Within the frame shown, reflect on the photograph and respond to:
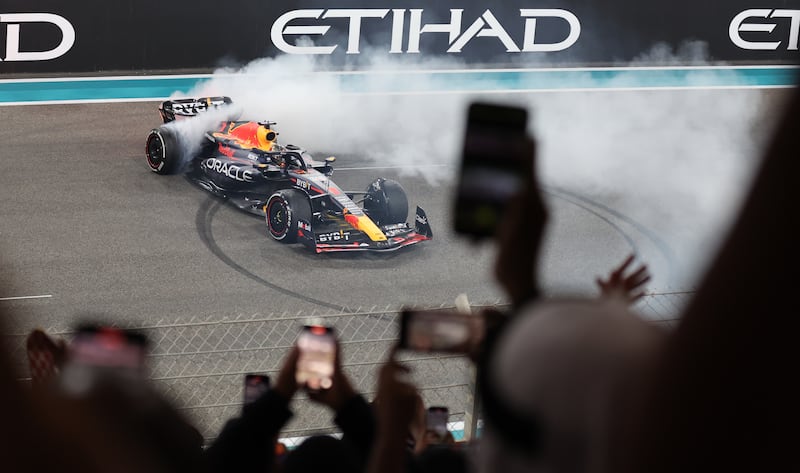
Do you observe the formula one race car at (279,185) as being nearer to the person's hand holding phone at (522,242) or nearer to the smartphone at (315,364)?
the smartphone at (315,364)

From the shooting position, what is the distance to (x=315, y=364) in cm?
110

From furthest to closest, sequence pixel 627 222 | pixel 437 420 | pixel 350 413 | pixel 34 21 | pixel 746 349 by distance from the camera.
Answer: pixel 627 222, pixel 34 21, pixel 437 420, pixel 350 413, pixel 746 349

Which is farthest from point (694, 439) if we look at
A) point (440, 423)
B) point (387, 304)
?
point (387, 304)

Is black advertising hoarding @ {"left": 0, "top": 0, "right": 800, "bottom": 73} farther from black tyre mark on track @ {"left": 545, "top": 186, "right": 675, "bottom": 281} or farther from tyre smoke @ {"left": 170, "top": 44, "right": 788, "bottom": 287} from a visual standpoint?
black tyre mark on track @ {"left": 545, "top": 186, "right": 675, "bottom": 281}

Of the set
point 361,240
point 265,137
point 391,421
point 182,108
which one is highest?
point 391,421

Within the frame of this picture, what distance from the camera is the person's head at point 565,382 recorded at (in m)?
0.36

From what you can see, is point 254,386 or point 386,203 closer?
point 254,386

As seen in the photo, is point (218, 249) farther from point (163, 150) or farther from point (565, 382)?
point (565, 382)

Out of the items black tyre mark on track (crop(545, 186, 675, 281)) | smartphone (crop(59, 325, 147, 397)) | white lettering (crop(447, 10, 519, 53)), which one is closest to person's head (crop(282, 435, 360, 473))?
smartphone (crop(59, 325, 147, 397))

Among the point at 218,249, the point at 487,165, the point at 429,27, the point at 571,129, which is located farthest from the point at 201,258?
the point at 487,165

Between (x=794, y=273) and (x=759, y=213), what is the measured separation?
2cm

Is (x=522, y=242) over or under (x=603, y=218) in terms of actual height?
over

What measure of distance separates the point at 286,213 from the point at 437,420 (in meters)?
4.39

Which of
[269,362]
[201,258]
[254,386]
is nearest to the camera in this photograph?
[254,386]
